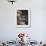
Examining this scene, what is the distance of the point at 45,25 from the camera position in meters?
5.57

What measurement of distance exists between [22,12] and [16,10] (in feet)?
0.92

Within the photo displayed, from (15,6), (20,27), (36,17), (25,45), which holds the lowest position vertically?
(25,45)

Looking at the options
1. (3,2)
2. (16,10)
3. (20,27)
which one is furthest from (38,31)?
(3,2)

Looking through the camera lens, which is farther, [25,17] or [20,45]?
[25,17]

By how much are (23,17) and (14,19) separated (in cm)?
40

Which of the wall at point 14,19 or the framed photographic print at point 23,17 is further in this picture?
the framed photographic print at point 23,17

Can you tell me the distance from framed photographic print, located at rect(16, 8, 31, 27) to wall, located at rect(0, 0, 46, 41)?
13 cm

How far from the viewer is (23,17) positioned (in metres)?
5.48

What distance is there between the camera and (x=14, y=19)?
17.5 feet

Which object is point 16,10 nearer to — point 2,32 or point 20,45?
point 2,32

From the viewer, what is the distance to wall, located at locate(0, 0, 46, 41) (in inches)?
208

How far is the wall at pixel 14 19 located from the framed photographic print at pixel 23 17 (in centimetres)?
13

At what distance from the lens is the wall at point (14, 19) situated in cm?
528

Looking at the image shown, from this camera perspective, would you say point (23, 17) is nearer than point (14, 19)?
No
